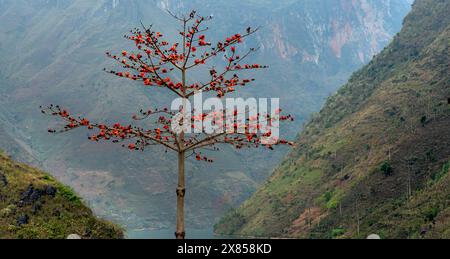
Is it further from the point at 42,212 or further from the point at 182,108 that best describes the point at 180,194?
the point at 42,212

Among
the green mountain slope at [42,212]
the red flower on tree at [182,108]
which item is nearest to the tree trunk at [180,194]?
the red flower on tree at [182,108]

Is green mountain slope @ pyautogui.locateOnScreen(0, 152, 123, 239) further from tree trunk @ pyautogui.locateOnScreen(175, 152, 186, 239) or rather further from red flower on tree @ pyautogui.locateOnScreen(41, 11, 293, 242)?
red flower on tree @ pyautogui.locateOnScreen(41, 11, 293, 242)

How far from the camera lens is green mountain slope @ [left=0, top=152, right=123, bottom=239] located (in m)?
58.6

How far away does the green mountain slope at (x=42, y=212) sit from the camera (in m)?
58.6

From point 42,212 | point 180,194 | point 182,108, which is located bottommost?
point 180,194

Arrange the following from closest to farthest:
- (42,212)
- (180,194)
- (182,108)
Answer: (182,108)
(180,194)
(42,212)

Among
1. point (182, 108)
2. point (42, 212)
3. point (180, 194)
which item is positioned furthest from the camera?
point (42, 212)

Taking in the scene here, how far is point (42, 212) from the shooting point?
6500cm

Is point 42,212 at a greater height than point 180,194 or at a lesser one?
greater

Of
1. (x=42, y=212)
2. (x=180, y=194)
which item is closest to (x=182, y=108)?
(x=180, y=194)

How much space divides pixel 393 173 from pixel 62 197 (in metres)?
127

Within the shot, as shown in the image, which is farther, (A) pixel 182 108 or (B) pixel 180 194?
(B) pixel 180 194
